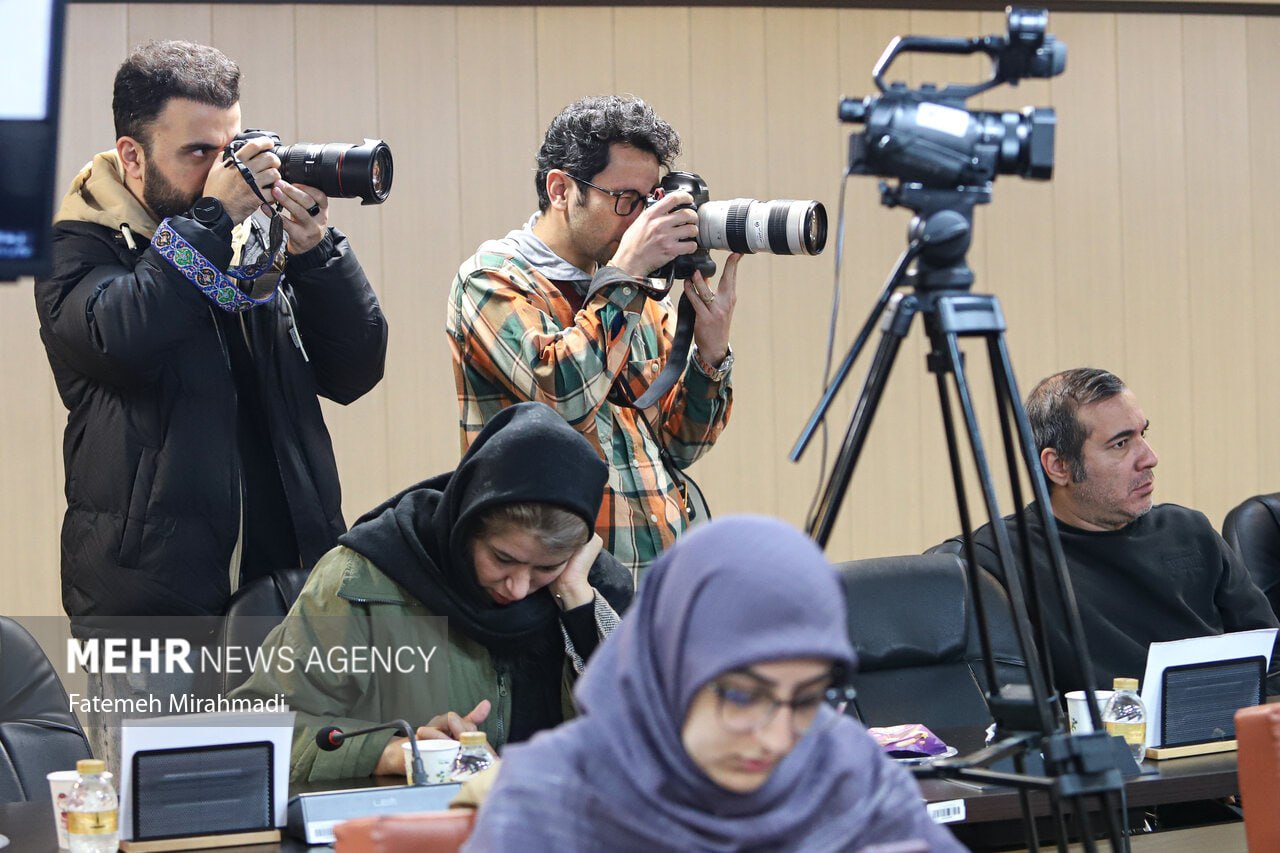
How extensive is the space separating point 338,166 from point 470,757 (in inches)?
44.1

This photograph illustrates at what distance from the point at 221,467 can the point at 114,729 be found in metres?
0.46

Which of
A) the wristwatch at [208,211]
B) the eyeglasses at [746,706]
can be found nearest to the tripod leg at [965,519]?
the eyeglasses at [746,706]

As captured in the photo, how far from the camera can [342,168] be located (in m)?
2.67

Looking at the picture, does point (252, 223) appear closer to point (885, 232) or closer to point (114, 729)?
point (114, 729)

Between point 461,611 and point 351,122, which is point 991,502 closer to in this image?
point 461,611

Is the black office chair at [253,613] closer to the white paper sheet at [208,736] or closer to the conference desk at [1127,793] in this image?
the white paper sheet at [208,736]

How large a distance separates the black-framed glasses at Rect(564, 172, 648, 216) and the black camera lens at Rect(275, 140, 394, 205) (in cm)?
33

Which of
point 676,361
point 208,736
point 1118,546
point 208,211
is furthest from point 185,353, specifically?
point 1118,546

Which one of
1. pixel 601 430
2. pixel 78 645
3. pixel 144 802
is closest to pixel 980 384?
pixel 601 430

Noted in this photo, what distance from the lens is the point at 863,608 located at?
2.91m

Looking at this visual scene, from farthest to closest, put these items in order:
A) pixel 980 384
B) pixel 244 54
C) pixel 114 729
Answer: pixel 980 384
pixel 244 54
pixel 114 729

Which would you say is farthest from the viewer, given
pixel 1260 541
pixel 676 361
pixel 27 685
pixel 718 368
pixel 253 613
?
pixel 1260 541

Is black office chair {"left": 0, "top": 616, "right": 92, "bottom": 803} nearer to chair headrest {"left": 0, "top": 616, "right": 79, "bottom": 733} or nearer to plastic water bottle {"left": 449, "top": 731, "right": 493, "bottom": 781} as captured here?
chair headrest {"left": 0, "top": 616, "right": 79, "bottom": 733}

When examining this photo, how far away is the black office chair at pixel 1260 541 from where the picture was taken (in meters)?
3.68
